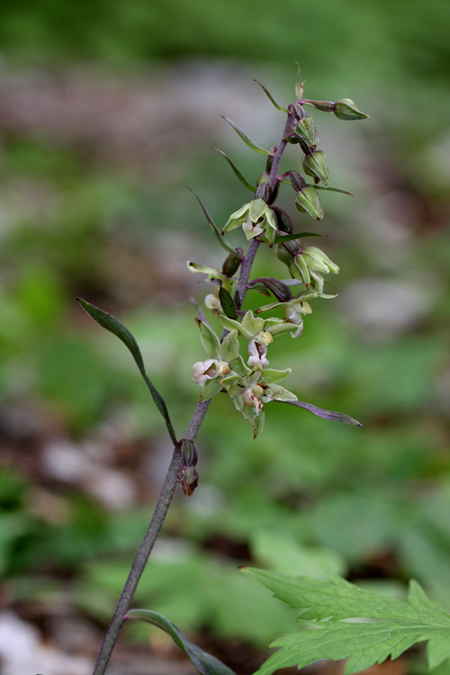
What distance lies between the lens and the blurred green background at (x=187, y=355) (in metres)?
1.81

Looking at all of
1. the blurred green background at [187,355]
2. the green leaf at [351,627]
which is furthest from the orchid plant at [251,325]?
the blurred green background at [187,355]

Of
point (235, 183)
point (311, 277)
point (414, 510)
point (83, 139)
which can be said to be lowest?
point (83, 139)

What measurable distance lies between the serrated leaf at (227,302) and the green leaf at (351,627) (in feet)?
1.23

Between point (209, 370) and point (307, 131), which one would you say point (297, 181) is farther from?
point (209, 370)

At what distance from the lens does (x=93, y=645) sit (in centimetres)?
164

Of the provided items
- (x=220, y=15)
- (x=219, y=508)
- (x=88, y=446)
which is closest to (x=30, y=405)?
(x=88, y=446)

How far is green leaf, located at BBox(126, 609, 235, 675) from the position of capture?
883mm

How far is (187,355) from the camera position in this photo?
114 inches

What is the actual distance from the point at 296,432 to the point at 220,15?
1255 centimetres

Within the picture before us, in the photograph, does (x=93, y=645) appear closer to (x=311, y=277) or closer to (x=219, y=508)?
(x=219, y=508)

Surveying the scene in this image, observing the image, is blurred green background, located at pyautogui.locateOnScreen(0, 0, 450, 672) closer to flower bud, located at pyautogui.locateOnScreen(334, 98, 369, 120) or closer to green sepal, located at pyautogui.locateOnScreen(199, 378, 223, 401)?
green sepal, located at pyautogui.locateOnScreen(199, 378, 223, 401)

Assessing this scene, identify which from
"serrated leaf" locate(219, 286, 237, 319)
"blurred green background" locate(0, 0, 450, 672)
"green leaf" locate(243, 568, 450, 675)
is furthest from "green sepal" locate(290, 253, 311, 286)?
"blurred green background" locate(0, 0, 450, 672)

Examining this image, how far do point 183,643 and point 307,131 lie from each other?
2.24 ft

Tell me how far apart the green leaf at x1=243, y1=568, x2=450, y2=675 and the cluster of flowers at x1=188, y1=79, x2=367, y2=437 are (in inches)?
9.2
